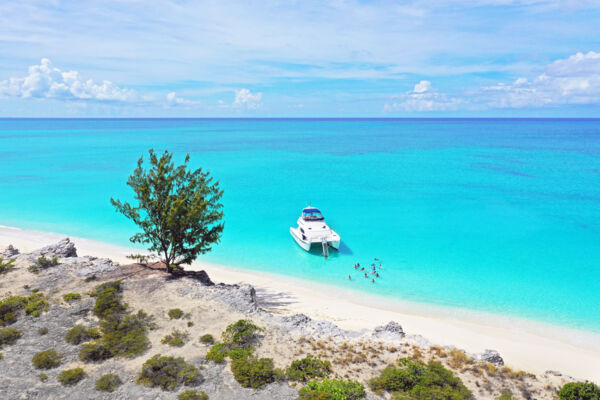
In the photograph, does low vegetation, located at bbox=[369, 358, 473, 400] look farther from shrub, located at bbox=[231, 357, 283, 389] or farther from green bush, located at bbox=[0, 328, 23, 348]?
green bush, located at bbox=[0, 328, 23, 348]

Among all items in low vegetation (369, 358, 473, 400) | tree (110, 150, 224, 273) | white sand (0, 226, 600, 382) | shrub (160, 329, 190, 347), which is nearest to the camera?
low vegetation (369, 358, 473, 400)

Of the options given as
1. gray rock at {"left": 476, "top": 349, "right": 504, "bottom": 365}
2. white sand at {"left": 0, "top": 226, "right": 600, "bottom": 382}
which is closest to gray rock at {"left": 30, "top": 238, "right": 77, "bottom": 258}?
white sand at {"left": 0, "top": 226, "right": 600, "bottom": 382}

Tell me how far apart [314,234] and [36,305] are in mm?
26493

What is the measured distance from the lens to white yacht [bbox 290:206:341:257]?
4156 cm

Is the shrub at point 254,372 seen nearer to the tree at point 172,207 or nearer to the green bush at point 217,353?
the green bush at point 217,353

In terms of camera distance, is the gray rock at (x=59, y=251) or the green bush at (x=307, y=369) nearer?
the green bush at (x=307, y=369)

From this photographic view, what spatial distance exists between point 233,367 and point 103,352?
6729 mm

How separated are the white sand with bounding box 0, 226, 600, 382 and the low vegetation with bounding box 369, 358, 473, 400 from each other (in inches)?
251

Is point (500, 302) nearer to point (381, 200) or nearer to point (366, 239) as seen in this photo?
point (366, 239)

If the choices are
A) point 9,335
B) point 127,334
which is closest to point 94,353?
point 127,334

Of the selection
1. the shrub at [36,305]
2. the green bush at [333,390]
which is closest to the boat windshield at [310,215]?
the shrub at [36,305]

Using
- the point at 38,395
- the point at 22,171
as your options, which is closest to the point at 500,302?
the point at 38,395

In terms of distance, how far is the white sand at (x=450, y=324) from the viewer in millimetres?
23766

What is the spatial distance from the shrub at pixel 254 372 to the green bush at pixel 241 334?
1532 mm
